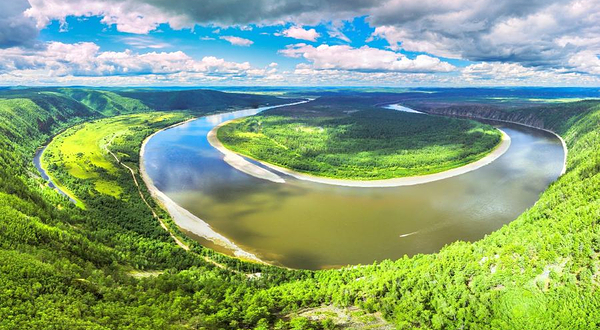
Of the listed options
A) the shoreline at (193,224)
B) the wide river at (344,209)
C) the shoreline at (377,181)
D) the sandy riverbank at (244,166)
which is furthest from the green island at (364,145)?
the shoreline at (193,224)

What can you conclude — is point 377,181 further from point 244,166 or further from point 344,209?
point 244,166

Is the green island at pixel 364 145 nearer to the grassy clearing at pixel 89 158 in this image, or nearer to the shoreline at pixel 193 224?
the shoreline at pixel 193 224

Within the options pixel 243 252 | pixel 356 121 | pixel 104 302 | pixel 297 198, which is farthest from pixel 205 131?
pixel 104 302

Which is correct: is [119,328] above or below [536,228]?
below

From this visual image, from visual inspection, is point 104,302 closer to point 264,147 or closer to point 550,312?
point 550,312

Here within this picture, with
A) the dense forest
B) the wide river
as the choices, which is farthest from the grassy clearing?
the dense forest

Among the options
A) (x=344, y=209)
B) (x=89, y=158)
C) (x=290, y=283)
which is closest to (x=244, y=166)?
(x=344, y=209)
